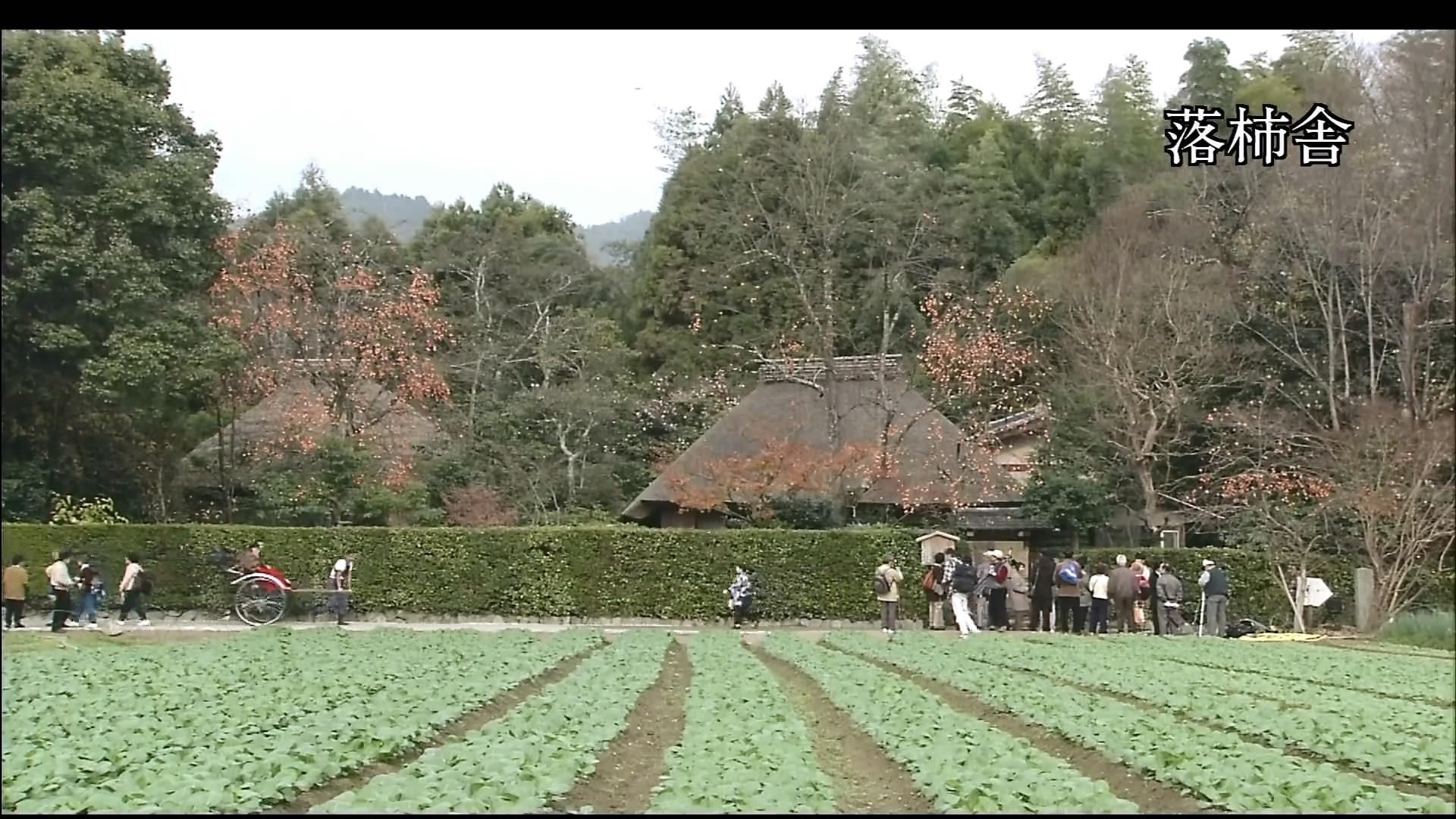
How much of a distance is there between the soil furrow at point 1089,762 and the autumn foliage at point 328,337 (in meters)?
5.40

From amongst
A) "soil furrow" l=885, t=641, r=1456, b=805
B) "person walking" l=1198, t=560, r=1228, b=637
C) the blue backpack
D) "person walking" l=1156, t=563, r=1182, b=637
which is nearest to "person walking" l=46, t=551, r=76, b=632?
"soil furrow" l=885, t=641, r=1456, b=805

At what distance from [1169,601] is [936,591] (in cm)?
375

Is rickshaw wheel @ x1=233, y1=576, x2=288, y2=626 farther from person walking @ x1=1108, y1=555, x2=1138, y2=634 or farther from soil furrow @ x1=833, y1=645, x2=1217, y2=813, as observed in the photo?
person walking @ x1=1108, y1=555, x2=1138, y2=634

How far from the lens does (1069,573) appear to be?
61.4 ft

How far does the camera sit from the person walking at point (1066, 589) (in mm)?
18766

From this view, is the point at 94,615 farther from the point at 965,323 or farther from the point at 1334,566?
the point at 965,323

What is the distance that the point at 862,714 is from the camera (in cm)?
929

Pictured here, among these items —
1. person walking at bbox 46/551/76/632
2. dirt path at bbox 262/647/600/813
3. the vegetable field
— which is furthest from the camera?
Result: person walking at bbox 46/551/76/632

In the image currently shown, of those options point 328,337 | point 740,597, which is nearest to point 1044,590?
point 740,597

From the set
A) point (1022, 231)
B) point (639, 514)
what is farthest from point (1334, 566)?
point (639, 514)

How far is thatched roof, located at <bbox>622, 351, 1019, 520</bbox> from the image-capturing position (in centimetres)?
2458

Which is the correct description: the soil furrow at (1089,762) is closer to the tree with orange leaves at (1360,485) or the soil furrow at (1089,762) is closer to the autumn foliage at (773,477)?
the tree with orange leaves at (1360,485)

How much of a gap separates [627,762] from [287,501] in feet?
16.6

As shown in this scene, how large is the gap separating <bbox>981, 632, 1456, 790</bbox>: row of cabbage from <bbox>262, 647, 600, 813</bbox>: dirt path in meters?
4.86
